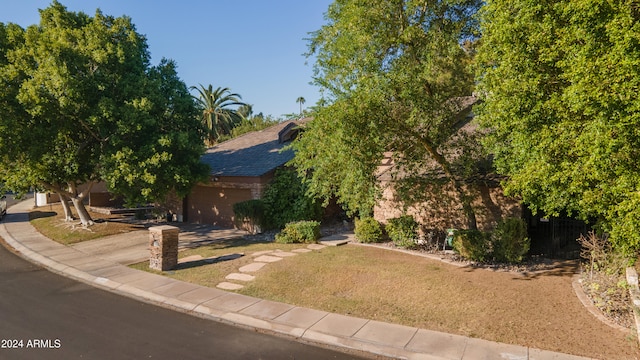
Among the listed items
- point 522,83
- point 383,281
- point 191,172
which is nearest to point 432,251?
point 383,281

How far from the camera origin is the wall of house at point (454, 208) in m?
13.8

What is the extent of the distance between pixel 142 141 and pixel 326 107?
9.72 m

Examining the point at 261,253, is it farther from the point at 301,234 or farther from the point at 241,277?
the point at 241,277

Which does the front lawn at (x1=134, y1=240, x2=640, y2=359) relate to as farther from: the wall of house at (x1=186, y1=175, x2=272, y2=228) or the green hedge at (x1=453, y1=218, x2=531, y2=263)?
the wall of house at (x1=186, y1=175, x2=272, y2=228)

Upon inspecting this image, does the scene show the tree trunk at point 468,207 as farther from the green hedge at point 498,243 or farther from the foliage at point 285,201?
the foliage at point 285,201

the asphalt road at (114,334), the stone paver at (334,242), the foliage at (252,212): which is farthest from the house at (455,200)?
the asphalt road at (114,334)

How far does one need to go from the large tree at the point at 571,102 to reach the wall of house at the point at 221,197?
12.1 m

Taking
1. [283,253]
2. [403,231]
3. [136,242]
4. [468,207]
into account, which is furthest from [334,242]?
[136,242]

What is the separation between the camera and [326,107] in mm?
11156

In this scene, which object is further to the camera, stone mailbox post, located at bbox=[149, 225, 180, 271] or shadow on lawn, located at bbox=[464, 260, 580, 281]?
stone mailbox post, located at bbox=[149, 225, 180, 271]

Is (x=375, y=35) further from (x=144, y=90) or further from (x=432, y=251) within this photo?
(x=144, y=90)

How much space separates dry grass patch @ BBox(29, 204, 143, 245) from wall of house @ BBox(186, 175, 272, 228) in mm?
3310

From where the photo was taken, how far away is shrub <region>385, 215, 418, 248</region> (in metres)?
14.6

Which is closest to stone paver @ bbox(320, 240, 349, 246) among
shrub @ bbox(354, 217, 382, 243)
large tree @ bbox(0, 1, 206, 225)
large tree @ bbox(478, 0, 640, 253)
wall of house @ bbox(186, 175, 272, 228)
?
shrub @ bbox(354, 217, 382, 243)
